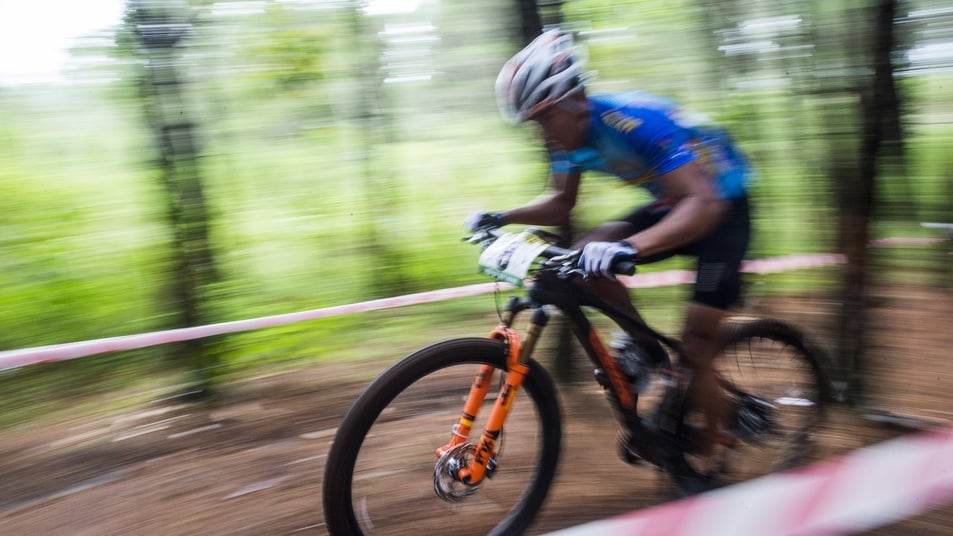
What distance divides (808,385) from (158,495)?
3.02 meters

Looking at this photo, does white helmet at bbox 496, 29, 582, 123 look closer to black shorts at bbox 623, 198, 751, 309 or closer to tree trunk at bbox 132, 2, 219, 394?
black shorts at bbox 623, 198, 751, 309

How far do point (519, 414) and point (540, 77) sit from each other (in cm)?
118

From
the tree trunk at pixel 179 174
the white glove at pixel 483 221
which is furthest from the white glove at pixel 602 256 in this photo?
the tree trunk at pixel 179 174

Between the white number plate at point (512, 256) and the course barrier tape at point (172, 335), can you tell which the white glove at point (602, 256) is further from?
the course barrier tape at point (172, 335)

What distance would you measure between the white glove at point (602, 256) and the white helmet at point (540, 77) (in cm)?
55

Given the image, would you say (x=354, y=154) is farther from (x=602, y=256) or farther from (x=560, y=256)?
(x=602, y=256)

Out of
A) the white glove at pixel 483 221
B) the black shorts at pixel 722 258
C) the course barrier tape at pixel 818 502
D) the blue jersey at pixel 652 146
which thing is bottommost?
the course barrier tape at pixel 818 502

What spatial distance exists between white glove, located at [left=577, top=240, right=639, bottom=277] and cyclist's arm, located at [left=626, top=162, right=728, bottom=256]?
0.23 ft

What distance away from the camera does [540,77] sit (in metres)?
2.29

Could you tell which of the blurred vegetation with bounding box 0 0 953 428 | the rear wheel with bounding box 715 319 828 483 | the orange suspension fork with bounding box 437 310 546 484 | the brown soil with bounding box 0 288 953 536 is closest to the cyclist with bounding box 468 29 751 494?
the rear wheel with bounding box 715 319 828 483

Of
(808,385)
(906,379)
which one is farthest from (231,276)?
(906,379)

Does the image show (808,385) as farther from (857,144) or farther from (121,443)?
(121,443)

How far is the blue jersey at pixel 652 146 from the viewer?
231 cm

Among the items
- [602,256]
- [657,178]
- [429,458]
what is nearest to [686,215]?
[657,178]
